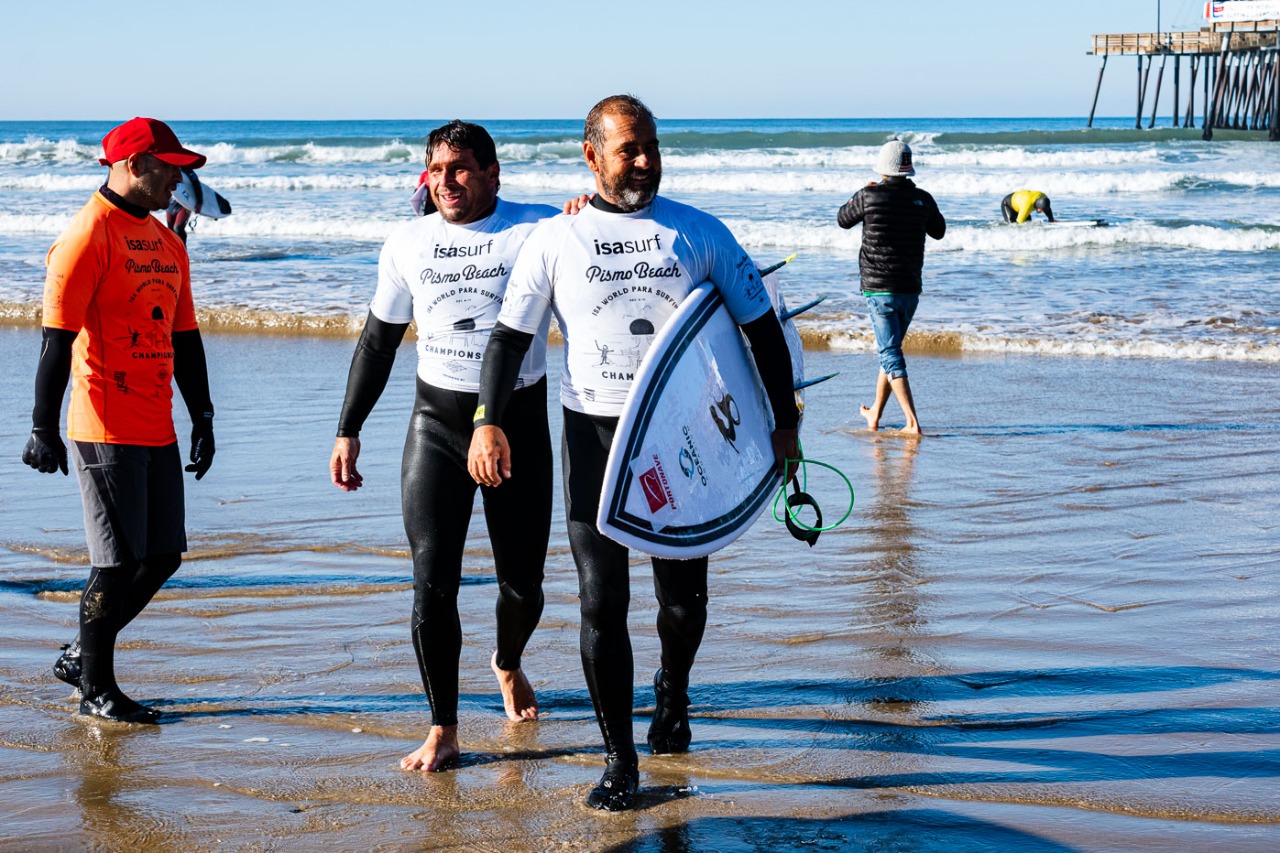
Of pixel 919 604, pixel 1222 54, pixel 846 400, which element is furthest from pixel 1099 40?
pixel 919 604

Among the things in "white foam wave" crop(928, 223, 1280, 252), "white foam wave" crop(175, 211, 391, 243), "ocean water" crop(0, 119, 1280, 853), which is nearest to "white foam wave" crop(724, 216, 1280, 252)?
"white foam wave" crop(928, 223, 1280, 252)

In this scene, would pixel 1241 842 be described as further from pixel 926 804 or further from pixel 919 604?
pixel 919 604

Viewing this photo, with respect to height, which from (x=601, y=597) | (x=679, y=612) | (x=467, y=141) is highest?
(x=467, y=141)

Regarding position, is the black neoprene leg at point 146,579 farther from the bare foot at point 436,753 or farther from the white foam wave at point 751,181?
the white foam wave at point 751,181

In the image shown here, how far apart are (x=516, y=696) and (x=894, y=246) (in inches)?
204

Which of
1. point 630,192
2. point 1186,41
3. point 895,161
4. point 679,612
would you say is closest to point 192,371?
point 630,192

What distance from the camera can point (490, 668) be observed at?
468 centimetres

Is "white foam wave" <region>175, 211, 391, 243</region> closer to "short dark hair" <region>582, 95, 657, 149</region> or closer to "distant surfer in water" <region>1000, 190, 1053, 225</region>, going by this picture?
"distant surfer in water" <region>1000, 190, 1053, 225</region>

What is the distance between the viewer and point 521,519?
407 centimetres

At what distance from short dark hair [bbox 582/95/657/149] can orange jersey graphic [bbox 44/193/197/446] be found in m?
1.55

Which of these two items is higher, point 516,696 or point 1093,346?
point 1093,346

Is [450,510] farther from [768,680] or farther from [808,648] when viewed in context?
[808,648]

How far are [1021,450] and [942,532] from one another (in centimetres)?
204

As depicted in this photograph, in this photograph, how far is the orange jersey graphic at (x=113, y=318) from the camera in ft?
13.5
